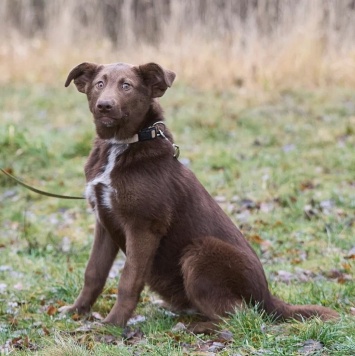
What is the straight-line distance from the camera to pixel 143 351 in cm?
366

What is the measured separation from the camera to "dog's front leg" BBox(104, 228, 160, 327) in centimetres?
417

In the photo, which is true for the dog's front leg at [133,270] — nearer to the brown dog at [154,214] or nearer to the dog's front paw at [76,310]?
the brown dog at [154,214]

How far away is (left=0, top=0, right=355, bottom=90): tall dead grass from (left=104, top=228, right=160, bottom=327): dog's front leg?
7635 mm

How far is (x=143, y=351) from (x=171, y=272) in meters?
0.79

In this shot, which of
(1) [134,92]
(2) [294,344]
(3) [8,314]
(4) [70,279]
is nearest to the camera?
(2) [294,344]

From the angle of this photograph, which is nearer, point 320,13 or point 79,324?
point 79,324

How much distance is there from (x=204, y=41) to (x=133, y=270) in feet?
28.4

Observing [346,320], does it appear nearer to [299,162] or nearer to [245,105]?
[299,162]

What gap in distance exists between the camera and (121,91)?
412 centimetres

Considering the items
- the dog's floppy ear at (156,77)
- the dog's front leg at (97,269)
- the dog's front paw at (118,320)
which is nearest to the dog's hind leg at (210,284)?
the dog's front paw at (118,320)

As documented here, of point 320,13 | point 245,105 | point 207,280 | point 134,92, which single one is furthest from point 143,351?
point 320,13

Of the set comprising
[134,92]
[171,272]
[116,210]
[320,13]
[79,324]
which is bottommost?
[79,324]

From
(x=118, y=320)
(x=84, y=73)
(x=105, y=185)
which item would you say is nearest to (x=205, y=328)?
(x=118, y=320)

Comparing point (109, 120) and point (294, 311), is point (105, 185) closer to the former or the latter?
point (109, 120)
